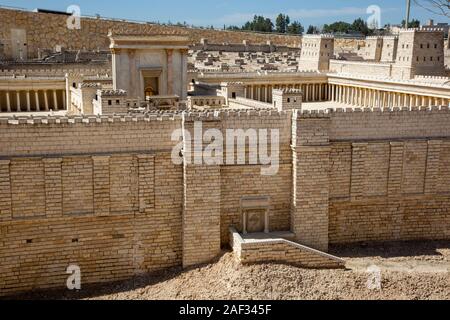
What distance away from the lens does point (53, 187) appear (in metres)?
14.9

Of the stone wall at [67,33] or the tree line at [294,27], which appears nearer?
the stone wall at [67,33]

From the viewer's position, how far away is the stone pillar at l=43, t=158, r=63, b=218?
48.5 ft

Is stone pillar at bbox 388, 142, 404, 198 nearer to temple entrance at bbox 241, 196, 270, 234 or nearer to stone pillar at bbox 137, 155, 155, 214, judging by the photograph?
temple entrance at bbox 241, 196, 270, 234

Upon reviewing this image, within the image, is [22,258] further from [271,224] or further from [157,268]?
[271,224]

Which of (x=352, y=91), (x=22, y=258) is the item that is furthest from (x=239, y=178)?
(x=352, y=91)

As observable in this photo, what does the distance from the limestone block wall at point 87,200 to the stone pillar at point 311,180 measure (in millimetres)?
3337

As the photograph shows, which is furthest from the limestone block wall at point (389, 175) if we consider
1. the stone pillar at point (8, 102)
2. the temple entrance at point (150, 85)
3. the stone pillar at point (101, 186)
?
the stone pillar at point (8, 102)

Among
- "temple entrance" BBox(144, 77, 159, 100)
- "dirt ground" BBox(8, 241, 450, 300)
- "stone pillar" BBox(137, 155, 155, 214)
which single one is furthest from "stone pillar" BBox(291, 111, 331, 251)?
"temple entrance" BBox(144, 77, 159, 100)

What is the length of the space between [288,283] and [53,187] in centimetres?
653

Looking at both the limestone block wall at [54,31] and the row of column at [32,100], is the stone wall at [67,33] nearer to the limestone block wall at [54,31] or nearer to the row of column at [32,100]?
the limestone block wall at [54,31]

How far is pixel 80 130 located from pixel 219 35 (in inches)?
2808

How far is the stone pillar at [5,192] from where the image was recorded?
14.4 m

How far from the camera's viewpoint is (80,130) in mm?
15031

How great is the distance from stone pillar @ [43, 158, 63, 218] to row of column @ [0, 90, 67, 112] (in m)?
20.1
